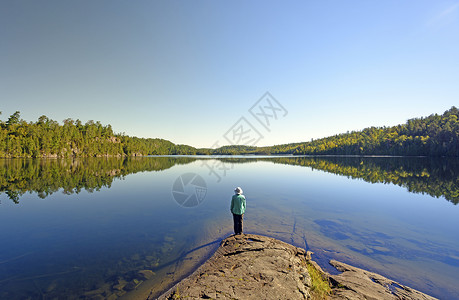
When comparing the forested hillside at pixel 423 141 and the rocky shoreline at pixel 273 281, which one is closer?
the rocky shoreline at pixel 273 281

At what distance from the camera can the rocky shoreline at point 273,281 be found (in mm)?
6797

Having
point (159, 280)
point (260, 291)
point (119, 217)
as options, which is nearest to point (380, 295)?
point (260, 291)

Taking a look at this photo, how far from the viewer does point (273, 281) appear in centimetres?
741

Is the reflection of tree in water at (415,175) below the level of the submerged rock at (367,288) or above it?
below

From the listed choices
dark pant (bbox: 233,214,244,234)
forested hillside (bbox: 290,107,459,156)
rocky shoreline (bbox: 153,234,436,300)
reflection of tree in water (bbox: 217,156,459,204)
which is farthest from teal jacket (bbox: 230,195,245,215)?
forested hillside (bbox: 290,107,459,156)

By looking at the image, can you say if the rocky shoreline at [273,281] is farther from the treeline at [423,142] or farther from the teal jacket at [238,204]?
the treeline at [423,142]

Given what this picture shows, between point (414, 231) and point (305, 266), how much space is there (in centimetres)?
1235

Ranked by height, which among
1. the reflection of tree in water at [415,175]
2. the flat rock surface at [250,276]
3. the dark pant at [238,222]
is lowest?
the reflection of tree in water at [415,175]

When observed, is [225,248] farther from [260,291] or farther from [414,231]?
[414,231]

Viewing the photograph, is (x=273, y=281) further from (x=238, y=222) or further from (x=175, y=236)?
(x=175, y=236)

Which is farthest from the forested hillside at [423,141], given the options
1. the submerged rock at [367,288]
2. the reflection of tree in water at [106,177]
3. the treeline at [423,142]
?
the submerged rock at [367,288]

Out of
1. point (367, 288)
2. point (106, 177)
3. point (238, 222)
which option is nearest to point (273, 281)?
point (367, 288)

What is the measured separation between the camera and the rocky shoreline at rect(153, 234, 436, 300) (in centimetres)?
680

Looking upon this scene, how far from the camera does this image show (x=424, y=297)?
7.40 metres
